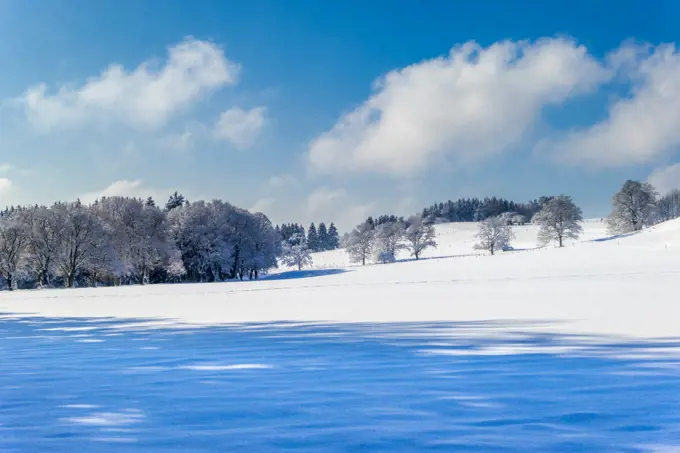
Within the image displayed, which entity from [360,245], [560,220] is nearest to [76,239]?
[360,245]

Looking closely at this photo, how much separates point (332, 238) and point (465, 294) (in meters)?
165

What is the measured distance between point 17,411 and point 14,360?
4559mm

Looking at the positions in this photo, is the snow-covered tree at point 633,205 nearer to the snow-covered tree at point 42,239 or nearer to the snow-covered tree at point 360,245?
the snow-covered tree at point 360,245

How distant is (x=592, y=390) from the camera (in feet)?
18.7

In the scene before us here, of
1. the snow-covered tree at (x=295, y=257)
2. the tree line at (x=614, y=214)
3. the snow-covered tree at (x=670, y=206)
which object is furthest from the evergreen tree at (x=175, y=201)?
the snow-covered tree at (x=670, y=206)

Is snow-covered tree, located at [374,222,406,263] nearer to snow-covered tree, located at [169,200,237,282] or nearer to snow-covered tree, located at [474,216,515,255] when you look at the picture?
snow-covered tree, located at [474,216,515,255]

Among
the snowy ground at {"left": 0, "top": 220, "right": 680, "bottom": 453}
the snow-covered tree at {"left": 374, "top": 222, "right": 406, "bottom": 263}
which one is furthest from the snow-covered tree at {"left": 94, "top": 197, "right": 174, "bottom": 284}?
the snowy ground at {"left": 0, "top": 220, "right": 680, "bottom": 453}

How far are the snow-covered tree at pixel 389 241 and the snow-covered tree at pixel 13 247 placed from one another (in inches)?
2566

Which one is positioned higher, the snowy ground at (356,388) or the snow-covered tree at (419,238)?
the snow-covered tree at (419,238)

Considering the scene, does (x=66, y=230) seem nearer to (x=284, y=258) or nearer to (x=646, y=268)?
(x=284, y=258)

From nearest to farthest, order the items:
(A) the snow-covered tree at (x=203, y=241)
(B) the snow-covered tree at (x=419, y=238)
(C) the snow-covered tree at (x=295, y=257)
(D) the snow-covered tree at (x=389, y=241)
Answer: (A) the snow-covered tree at (x=203, y=241) < (D) the snow-covered tree at (x=389, y=241) < (B) the snow-covered tree at (x=419, y=238) < (C) the snow-covered tree at (x=295, y=257)

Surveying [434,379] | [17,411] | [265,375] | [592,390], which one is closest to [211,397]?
[265,375]

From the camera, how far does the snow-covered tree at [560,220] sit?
87688 mm

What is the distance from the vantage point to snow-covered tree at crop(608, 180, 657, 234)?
90.1 meters
